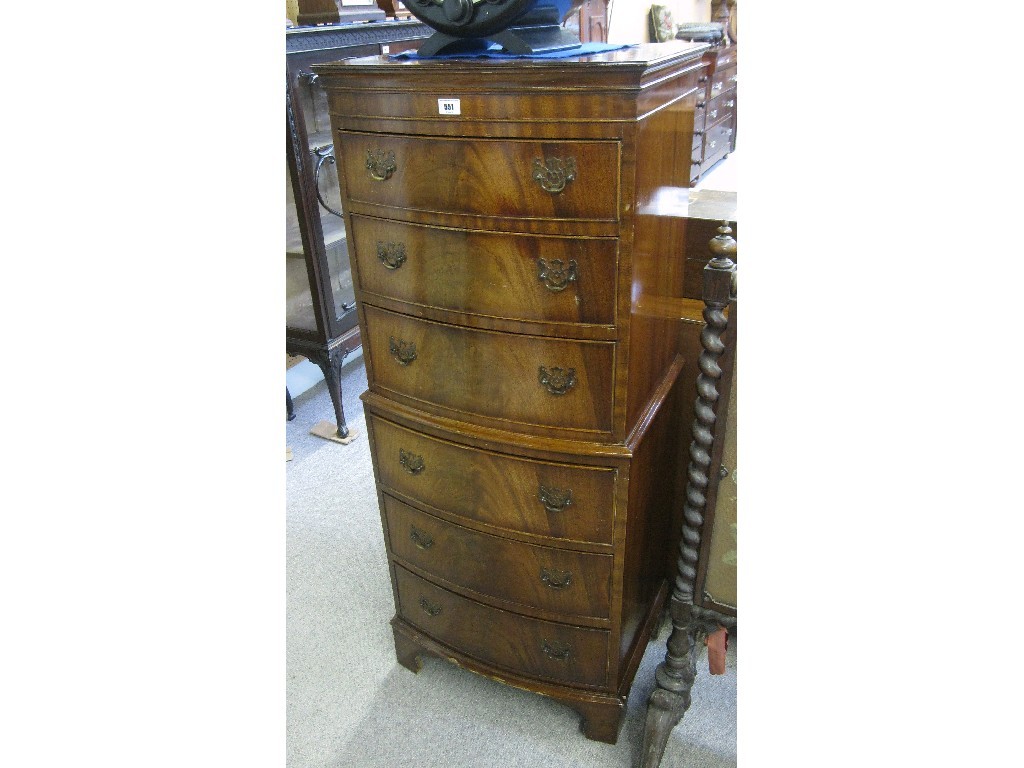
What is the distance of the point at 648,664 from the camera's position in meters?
1.64

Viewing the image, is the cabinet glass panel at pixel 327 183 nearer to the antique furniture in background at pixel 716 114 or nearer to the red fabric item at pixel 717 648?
the red fabric item at pixel 717 648

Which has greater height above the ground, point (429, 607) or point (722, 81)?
point (722, 81)

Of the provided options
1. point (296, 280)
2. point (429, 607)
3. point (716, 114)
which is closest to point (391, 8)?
point (296, 280)

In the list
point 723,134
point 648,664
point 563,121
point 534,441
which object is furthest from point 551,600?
point 723,134

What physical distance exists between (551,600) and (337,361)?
4.77ft

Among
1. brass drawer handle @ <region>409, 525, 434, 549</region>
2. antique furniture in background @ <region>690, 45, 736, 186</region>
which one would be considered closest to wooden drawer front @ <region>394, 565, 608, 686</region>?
brass drawer handle @ <region>409, 525, 434, 549</region>

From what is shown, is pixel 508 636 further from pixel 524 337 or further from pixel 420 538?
pixel 524 337

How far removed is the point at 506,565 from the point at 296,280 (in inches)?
60.9

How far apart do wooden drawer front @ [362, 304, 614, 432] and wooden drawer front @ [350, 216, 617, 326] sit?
0.05 metres

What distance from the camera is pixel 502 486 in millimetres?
1254

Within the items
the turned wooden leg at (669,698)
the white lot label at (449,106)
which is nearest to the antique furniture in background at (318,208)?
the white lot label at (449,106)

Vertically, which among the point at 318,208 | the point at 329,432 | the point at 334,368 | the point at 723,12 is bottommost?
the point at 329,432

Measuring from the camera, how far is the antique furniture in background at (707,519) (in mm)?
1137
